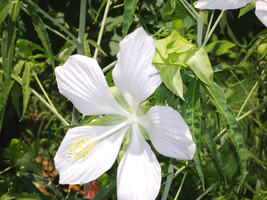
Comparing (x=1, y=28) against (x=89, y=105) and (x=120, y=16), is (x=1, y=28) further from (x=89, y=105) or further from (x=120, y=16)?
(x=120, y=16)

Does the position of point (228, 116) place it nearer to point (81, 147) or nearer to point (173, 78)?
point (173, 78)

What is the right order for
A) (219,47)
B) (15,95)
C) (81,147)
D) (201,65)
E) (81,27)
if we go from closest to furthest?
Answer: (201,65)
(81,147)
(81,27)
(15,95)
(219,47)

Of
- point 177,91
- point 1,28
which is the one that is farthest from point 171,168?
point 1,28

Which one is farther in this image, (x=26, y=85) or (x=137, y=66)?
(x=26, y=85)

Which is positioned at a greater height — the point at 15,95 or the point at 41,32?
the point at 41,32

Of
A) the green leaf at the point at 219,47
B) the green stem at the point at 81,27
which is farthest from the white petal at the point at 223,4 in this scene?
the green leaf at the point at 219,47

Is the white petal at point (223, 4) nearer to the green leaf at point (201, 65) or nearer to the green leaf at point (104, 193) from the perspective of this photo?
the green leaf at point (201, 65)

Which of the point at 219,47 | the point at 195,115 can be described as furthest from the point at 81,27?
the point at 219,47

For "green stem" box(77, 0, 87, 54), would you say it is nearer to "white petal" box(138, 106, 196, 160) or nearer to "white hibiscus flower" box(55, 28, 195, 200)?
"white hibiscus flower" box(55, 28, 195, 200)
